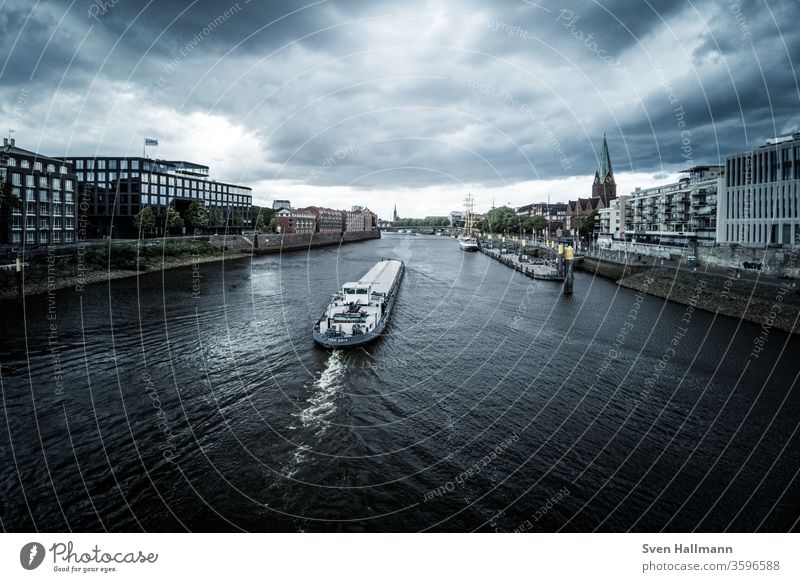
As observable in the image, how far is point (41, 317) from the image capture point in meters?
33.0

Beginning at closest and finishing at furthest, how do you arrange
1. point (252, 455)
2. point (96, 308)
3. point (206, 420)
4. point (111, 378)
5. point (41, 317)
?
point (252, 455)
point (206, 420)
point (111, 378)
point (41, 317)
point (96, 308)

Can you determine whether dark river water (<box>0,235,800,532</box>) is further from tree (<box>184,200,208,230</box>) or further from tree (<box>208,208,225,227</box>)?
Answer: tree (<box>208,208,225,227</box>)

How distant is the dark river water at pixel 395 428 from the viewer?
12.0 metres

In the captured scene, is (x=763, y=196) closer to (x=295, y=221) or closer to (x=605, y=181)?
(x=605, y=181)

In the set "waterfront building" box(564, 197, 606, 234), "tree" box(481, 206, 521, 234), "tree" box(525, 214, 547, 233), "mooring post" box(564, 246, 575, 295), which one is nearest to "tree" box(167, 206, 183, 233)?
"mooring post" box(564, 246, 575, 295)

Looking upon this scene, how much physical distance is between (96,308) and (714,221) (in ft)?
300

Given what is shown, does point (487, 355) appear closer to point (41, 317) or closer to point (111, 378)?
point (111, 378)

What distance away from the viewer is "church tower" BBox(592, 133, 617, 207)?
13926cm

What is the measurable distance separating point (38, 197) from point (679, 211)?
110417mm

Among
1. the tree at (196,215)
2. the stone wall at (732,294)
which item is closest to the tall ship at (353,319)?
the stone wall at (732,294)

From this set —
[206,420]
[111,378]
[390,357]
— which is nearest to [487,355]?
[390,357]

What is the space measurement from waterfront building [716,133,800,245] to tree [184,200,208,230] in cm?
9916

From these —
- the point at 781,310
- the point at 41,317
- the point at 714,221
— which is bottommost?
the point at 41,317

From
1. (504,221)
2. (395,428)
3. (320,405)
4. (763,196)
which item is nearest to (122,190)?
(320,405)
